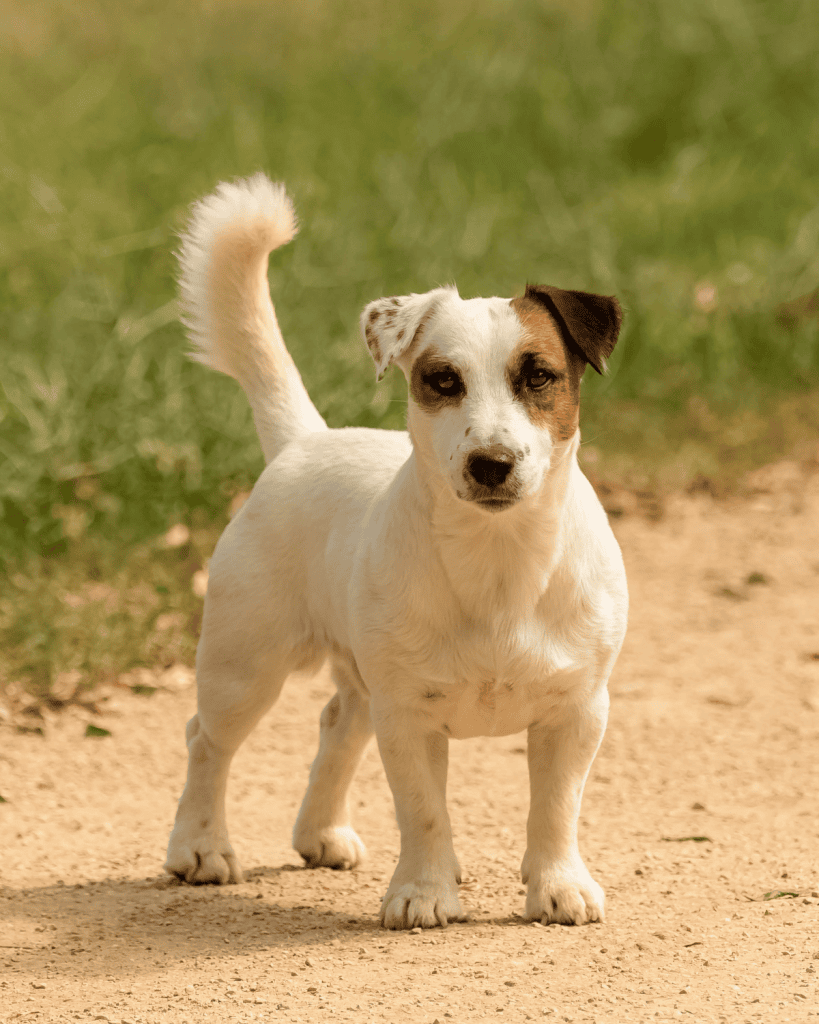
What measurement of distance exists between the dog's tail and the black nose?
1503 mm

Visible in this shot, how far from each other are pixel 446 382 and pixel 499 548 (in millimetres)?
469

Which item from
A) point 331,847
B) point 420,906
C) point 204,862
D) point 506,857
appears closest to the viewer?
point 420,906

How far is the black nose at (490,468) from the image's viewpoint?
3.20m

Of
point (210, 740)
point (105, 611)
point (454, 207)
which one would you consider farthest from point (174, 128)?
point (210, 740)

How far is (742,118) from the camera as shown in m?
12.2

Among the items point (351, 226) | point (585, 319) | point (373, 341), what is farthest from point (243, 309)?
point (351, 226)

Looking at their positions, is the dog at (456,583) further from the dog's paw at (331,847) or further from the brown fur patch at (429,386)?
the dog's paw at (331,847)

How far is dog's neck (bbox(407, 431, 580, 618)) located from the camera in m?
3.53

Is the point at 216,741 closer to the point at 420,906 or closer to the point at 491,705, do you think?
the point at 420,906

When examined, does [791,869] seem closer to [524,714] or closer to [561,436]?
[524,714]

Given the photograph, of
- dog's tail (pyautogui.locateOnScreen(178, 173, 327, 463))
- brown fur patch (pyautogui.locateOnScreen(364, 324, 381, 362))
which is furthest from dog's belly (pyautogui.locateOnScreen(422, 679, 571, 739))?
dog's tail (pyautogui.locateOnScreen(178, 173, 327, 463))

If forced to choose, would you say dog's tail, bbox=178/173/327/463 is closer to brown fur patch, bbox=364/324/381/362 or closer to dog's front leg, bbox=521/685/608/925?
brown fur patch, bbox=364/324/381/362

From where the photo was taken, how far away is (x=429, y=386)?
3.41 metres

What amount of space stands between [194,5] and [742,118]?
6389mm
